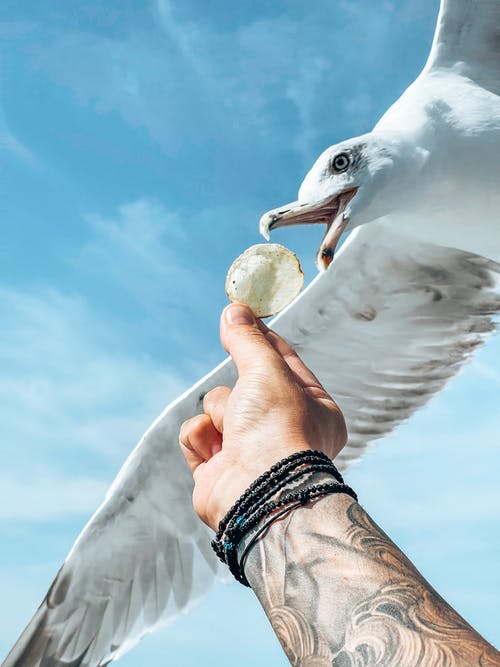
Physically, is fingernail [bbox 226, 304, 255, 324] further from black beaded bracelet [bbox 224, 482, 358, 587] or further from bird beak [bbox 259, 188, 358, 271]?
bird beak [bbox 259, 188, 358, 271]

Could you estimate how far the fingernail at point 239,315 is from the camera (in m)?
1.98

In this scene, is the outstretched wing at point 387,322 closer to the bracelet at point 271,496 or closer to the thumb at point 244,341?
the thumb at point 244,341

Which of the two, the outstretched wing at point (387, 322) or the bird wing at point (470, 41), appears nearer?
the bird wing at point (470, 41)

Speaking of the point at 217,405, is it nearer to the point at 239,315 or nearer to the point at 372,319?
the point at 239,315

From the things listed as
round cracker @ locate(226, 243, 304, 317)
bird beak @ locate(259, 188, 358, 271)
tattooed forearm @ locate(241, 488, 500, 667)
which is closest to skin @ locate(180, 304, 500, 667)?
tattooed forearm @ locate(241, 488, 500, 667)

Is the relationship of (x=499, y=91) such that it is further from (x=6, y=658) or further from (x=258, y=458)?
(x=6, y=658)

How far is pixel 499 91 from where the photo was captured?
404 cm

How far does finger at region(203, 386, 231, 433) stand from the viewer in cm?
192

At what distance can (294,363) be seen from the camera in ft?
6.35

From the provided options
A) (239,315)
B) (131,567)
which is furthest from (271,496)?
(131,567)

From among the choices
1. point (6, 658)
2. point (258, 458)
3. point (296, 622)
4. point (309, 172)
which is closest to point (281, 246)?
point (309, 172)

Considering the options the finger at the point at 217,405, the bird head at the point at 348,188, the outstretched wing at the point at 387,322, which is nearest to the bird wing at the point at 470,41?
the bird head at the point at 348,188

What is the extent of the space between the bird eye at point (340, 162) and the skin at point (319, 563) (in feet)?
5.46

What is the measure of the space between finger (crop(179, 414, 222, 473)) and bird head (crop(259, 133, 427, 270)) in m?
1.28
